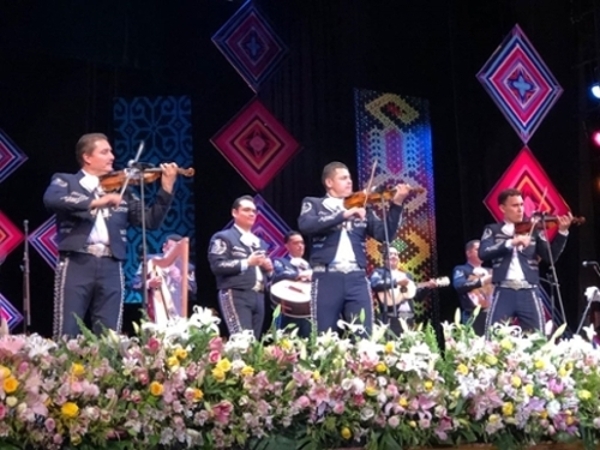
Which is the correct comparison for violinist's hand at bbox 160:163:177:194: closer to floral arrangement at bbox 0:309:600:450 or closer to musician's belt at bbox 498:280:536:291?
floral arrangement at bbox 0:309:600:450

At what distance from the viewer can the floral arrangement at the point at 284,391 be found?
2775 mm

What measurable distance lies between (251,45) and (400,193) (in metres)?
4.04

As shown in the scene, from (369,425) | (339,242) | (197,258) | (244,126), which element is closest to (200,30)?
(244,126)

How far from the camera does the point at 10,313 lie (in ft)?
30.1

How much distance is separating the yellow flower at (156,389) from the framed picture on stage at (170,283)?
493cm

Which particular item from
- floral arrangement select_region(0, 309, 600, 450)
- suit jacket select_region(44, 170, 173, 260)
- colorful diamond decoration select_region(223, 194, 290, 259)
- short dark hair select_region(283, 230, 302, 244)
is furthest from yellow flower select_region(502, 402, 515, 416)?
colorful diamond decoration select_region(223, 194, 290, 259)

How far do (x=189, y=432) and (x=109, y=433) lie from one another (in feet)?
0.80

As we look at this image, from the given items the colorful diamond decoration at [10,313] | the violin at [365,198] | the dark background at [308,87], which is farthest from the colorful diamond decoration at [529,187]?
the colorful diamond decoration at [10,313]

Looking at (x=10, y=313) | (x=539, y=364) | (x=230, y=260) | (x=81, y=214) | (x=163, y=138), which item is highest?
(x=163, y=138)

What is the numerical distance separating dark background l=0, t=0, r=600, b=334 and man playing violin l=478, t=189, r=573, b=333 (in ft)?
9.65

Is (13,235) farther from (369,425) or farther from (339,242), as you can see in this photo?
(369,425)

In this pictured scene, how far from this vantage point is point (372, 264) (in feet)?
33.8

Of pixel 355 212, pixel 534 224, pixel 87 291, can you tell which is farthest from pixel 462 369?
pixel 534 224

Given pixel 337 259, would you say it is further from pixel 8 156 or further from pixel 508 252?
pixel 8 156
